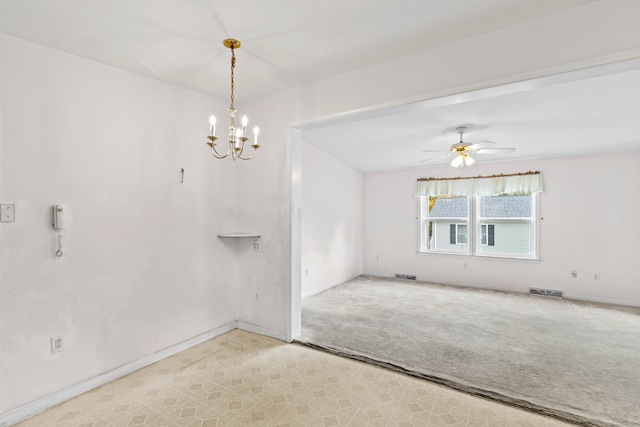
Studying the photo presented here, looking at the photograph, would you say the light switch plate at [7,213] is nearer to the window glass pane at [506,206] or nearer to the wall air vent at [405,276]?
the wall air vent at [405,276]

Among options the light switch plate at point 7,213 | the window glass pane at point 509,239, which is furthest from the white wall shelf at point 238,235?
→ the window glass pane at point 509,239

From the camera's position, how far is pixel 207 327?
3.23 meters

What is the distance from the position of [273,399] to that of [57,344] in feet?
5.37

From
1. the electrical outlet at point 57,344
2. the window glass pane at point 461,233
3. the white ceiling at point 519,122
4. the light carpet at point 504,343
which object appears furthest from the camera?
the window glass pane at point 461,233

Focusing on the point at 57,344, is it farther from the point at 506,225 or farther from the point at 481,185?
the point at 506,225

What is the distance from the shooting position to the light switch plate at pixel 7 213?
1.96m

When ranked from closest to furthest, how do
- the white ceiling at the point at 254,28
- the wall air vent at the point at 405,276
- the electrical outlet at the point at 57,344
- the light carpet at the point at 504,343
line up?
the white ceiling at the point at 254,28 → the electrical outlet at the point at 57,344 → the light carpet at the point at 504,343 → the wall air vent at the point at 405,276

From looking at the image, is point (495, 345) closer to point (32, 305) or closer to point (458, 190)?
point (458, 190)

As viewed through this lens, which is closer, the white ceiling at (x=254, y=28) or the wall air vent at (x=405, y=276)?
the white ceiling at (x=254, y=28)

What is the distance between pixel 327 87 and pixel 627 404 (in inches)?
137

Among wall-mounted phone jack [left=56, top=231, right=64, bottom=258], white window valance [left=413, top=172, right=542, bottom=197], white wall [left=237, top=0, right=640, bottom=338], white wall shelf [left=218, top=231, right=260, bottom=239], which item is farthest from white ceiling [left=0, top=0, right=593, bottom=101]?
white window valance [left=413, top=172, right=542, bottom=197]

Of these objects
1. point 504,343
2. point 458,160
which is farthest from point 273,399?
point 458,160

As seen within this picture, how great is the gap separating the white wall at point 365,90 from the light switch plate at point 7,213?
187 cm

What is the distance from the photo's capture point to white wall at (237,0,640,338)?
1870 millimetres
